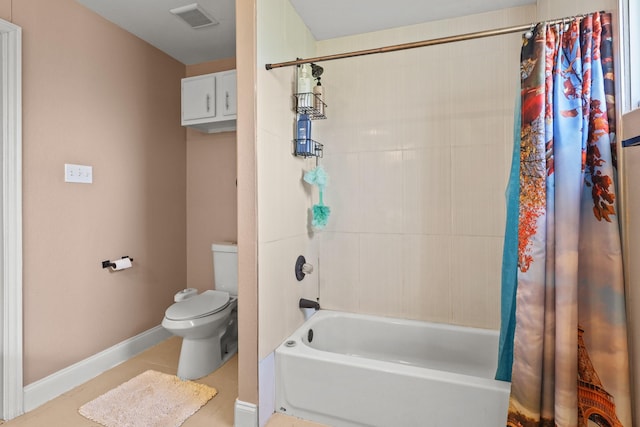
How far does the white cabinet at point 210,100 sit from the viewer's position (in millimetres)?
2474

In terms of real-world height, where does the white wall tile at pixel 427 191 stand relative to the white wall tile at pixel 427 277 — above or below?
above

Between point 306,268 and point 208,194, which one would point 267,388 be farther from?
point 208,194

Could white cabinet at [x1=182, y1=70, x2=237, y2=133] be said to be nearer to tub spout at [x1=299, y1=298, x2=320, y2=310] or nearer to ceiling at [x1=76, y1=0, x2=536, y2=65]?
ceiling at [x1=76, y1=0, x2=536, y2=65]

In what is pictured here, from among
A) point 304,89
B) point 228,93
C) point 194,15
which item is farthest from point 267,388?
point 194,15

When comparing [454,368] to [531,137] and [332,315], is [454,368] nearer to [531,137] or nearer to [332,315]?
[332,315]

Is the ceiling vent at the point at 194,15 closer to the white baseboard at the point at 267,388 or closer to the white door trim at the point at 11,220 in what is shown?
the white door trim at the point at 11,220

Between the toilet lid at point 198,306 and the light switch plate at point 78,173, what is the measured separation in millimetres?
1012

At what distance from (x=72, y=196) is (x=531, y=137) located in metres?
2.51

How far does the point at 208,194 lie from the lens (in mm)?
2900

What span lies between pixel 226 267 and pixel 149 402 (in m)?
1.00

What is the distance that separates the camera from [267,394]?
5.42 ft

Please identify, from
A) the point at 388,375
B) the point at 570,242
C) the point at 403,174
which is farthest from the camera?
the point at 403,174

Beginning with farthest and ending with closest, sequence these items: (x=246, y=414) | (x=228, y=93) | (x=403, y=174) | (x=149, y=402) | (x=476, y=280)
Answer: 1. (x=228, y=93)
2. (x=403, y=174)
3. (x=476, y=280)
4. (x=149, y=402)
5. (x=246, y=414)

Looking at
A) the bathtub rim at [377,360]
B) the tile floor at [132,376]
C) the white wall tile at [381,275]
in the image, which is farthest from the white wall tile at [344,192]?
the tile floor at [132,376]
